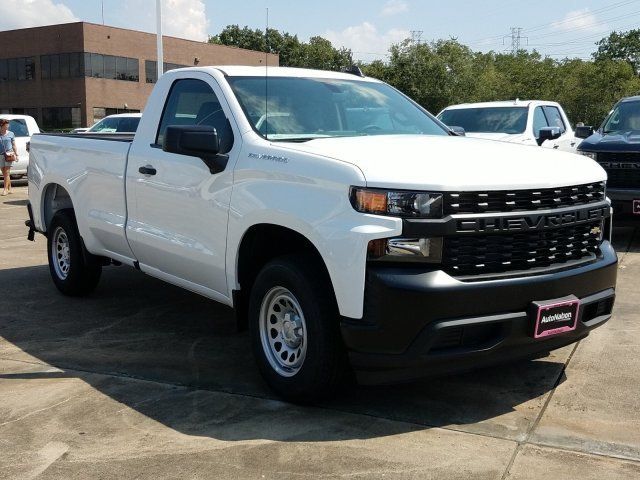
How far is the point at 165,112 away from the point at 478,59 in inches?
2560

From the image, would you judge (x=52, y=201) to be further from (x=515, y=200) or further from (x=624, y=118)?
(x=624, y=118)

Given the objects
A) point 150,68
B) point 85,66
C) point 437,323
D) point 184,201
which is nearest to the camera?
point 437,323

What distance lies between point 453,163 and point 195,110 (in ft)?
7.37

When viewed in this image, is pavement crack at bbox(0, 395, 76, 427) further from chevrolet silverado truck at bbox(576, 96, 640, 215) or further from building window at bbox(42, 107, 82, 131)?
building window at bbox(42, 107, 82, 131)

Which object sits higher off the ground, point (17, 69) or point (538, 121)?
point (17, 69)

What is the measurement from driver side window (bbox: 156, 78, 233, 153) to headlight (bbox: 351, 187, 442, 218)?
1406 mm

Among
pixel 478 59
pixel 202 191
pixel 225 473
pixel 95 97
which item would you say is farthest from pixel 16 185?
pixel 478 59

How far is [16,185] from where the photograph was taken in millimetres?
21266

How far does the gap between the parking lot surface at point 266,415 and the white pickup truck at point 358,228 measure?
1.13 feet

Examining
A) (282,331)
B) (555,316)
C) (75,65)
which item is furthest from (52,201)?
(75,65)

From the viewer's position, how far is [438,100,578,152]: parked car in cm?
1222

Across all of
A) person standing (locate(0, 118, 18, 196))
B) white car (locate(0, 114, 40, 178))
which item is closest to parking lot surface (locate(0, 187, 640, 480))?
person standing (locate(0, 118, 18, 196))

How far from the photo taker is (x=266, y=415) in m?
4.39

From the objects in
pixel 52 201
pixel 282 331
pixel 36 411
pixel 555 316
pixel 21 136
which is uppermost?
pixel 21 136
